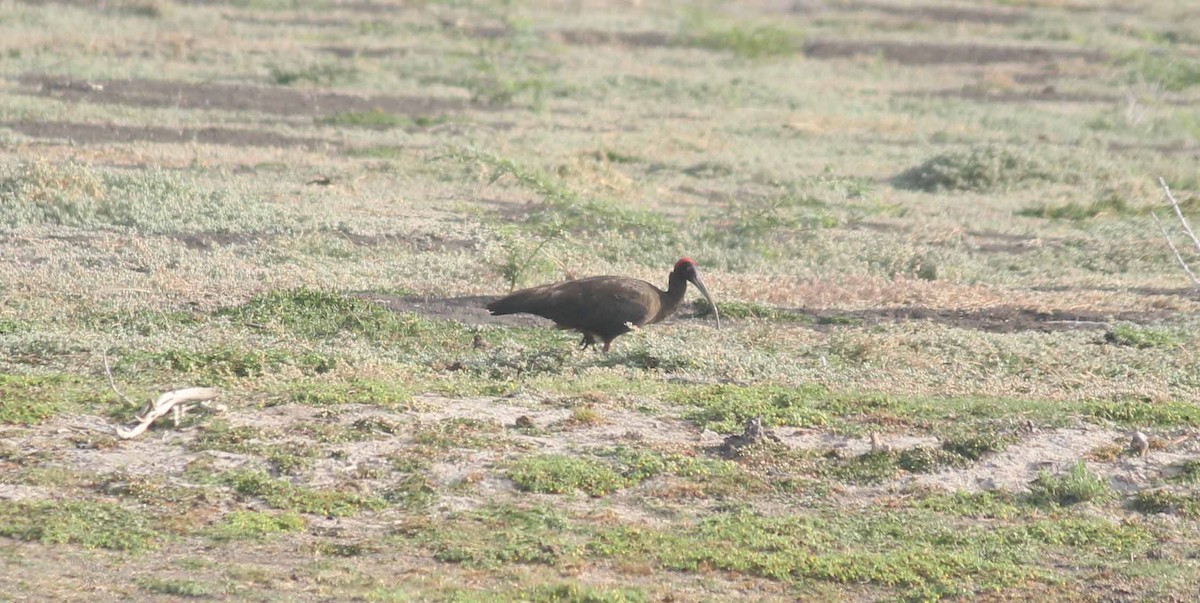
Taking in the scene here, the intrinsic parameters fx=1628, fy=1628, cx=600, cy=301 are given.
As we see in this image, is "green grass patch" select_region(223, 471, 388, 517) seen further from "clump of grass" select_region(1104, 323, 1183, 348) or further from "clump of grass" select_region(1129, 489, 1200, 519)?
"clump of grass" select_region(1104, 323, 1183, 348)

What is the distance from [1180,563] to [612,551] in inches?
106

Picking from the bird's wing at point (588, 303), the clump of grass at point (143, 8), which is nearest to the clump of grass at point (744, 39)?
Result: the clump of grass at point (143, 8)

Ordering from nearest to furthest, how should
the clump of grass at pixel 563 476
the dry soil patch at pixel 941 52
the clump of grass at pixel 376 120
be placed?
the clump of grass at pixel 563 476, the clump of grass at pixel 376 120, the dry soil patch at pixel 941 52

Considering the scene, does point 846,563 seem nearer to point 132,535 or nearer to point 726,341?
point 132,535

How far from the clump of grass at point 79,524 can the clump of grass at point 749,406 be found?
332cm

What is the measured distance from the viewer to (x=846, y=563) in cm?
740

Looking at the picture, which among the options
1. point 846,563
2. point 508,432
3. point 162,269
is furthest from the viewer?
point 162,269

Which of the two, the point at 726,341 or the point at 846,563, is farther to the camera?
the point at 726,341

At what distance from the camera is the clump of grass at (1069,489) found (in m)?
8.45

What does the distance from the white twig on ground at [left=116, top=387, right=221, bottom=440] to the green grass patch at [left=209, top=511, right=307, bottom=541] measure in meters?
1.12

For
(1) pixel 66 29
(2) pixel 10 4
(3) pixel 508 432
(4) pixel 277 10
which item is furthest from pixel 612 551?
(4) pixel 277 10

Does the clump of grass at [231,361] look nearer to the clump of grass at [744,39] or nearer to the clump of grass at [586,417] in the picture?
the clump of grass at [586,417]

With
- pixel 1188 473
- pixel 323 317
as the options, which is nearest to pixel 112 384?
pixel 323 317

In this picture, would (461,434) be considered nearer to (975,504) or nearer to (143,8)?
(975,504)
